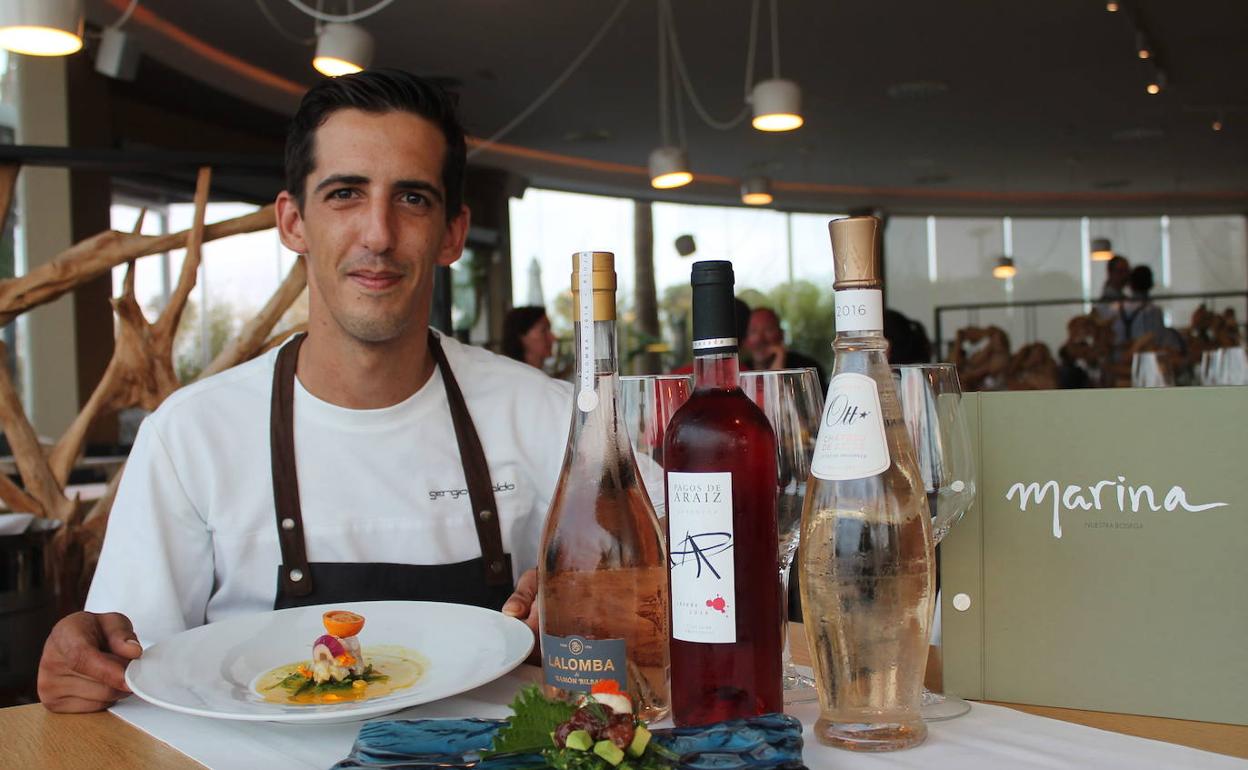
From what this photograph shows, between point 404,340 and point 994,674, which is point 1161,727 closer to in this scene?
point 994,674

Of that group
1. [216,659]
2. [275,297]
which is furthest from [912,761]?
[275,297]

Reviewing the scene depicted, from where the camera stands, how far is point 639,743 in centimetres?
54

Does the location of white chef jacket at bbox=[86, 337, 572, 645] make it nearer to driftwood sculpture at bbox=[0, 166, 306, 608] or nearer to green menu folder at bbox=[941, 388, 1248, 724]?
green menu folder at bbox=[941, 388, 1248, 724]

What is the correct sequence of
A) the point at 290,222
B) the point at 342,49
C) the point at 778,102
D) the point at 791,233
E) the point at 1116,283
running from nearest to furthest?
the point at 290,222
the point at 342,49
the point at 778,102
the point at 1116,283
the point at 791,233

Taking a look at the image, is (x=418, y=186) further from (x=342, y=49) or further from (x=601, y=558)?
(x=342, y=49)

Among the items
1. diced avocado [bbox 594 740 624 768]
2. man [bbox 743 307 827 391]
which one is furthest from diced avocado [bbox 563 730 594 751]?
man [bbox 743 307 827 391]

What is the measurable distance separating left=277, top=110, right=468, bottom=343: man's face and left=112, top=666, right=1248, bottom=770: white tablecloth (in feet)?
1.97

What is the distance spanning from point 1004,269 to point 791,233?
11.1 feet

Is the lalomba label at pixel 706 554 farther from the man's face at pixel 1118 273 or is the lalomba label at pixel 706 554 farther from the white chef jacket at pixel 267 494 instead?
the man's face at pixel 1118 273

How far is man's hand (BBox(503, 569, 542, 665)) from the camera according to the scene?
0.95m

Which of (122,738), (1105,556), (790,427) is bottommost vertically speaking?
(122,738)

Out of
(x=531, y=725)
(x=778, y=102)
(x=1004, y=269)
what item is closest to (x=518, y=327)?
(x=778, y=102)

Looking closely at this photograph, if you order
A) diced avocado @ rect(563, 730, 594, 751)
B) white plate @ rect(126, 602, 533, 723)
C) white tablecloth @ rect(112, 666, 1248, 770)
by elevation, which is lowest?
white tablecloth @ rect(112, 666, 1248, 770)

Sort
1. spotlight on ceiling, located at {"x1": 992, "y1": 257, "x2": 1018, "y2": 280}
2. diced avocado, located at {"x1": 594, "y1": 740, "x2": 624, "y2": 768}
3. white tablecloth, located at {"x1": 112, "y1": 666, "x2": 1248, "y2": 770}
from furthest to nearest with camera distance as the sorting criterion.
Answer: spotlight on ceiling, located at {"x1": 992, "y1": 257, "x2": 1018, "y2": 280}, white tablecloth, located at {"x1": 112, "y1": 666, "x2": 1248, "y2": 770}, diced avocado, located at {"x1": 594, "y1": 740, "x2": 624, "y2": 768}
